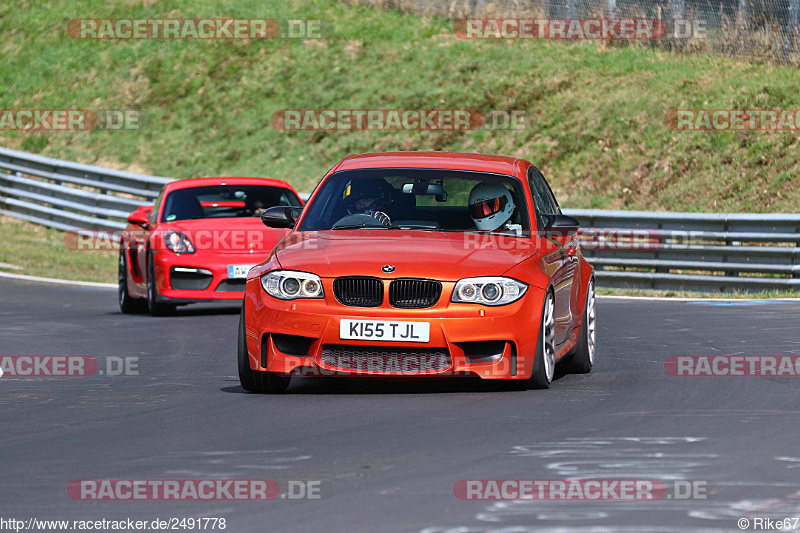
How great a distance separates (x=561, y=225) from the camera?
1008 centimetres

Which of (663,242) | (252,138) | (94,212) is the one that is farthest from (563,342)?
(252,138)

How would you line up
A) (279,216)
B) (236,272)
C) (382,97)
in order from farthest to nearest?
1. (382,97)
2. (236,272)
3. (279,216)

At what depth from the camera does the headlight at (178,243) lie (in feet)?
52.8

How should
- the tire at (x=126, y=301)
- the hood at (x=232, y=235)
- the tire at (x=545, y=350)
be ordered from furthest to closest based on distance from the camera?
1. the tire at (x=126, y=301)
2. the hood at (x=232, y=235)
3. the tire at (x=545, y=350)

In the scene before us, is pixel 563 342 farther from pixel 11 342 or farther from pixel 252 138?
pixel 252 138

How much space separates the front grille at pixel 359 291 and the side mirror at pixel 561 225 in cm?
170

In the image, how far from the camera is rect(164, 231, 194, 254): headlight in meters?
16.1

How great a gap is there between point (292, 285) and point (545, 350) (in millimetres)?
1587

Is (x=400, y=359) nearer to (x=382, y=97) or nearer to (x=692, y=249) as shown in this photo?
(x=692, y=249)

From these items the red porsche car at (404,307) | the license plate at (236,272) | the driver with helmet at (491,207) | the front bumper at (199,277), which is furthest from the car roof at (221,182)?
the red porsche car at (404,307)

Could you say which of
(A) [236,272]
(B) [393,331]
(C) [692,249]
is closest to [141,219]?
(A) [236,272]

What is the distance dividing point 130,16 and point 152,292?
2606 centimetres

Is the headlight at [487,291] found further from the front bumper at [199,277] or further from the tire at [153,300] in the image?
the tire at [153,300]

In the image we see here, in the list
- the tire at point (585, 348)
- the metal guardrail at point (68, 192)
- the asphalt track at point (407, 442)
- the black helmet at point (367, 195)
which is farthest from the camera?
the metal guardrail at point (68, 192)
